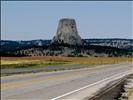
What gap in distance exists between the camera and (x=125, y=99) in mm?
16141

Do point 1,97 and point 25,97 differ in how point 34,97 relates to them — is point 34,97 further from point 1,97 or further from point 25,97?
point 1,97

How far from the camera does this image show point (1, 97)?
1650cm

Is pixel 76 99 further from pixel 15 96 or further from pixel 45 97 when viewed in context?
pixel 15 96

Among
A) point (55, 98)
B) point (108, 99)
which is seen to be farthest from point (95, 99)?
point (55, 98)

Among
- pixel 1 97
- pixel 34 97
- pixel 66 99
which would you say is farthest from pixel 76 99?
pixel 1 97

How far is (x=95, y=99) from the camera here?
1608 centimetres

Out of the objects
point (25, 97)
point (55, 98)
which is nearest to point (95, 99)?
point (55, 98)

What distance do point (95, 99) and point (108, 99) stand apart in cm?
54

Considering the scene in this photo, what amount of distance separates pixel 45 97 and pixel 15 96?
1311mm

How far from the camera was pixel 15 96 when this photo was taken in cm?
1698

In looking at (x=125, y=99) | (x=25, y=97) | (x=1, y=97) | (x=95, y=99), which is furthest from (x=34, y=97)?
(x=125, y=99)

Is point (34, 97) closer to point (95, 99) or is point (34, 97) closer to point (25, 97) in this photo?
point (25, 97)

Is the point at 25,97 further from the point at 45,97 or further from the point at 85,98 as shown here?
the point at 85,98

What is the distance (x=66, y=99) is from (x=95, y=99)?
1.27 m
